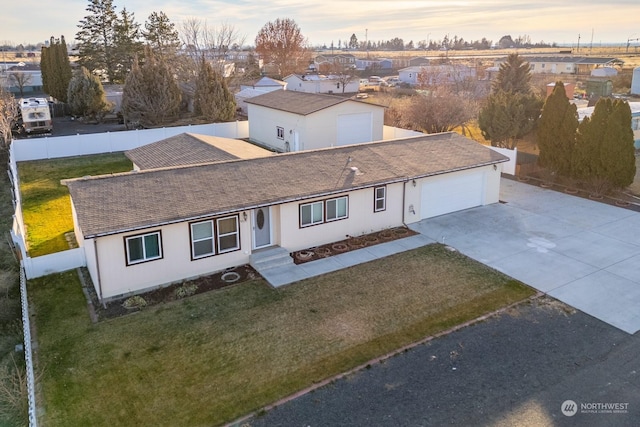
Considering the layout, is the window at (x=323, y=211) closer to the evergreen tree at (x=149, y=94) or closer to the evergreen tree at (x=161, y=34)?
the evergreen tree at (x=149, y=94)

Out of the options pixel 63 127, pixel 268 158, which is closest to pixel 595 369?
pixel 268 158

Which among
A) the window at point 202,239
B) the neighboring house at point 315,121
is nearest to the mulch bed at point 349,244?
the window at point 202,239

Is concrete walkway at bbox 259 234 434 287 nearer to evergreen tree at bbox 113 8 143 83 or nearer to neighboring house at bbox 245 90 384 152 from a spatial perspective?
neighboring house at bbox 245 90 384 152

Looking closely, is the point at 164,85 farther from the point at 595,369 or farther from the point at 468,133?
the point at 595,369

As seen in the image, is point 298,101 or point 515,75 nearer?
point 298,101

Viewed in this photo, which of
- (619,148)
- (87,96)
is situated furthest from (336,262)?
(87,96)

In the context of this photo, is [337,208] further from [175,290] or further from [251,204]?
[175,290]

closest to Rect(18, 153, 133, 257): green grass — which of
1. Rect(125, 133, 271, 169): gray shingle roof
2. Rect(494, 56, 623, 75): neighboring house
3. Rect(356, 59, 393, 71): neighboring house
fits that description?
Rect(125, 133, 271, 169): gray shingle roof
